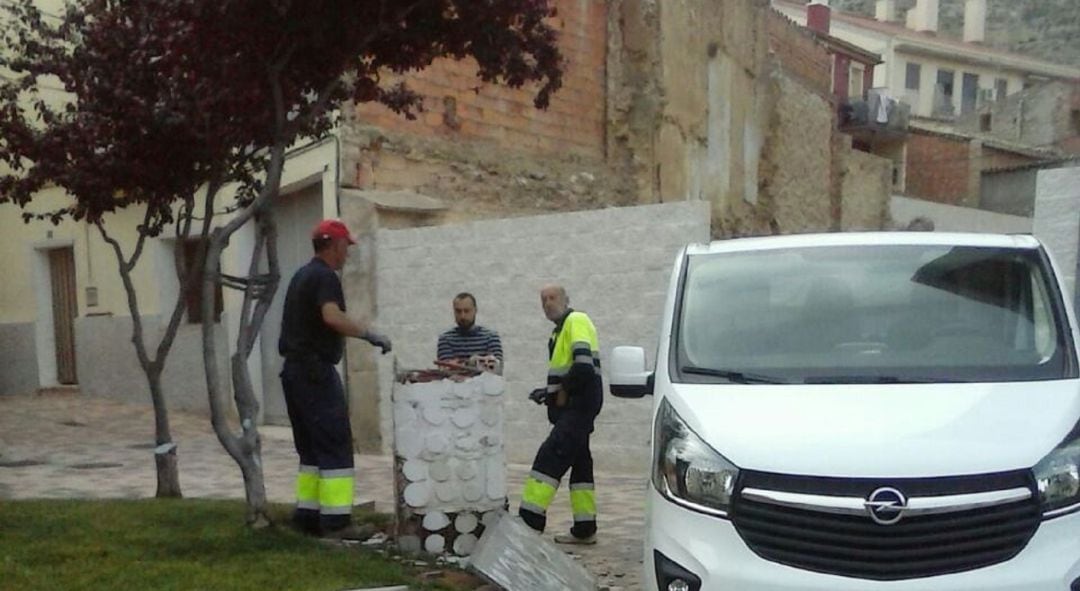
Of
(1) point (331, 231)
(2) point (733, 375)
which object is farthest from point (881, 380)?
(1) point (331, 231)

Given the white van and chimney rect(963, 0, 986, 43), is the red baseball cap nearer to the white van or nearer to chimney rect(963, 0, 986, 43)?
the white van

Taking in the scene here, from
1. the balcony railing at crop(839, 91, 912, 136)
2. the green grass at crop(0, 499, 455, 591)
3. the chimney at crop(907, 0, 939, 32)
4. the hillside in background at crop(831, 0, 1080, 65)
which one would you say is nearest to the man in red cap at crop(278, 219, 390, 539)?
the green grass at crop(0, 499, 455, 591)

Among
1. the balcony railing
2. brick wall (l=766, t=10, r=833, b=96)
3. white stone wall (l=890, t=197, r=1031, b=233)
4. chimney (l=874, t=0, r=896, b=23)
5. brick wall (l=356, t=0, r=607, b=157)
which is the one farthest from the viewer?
chimney (l=874, t=0, r=896, b=23)

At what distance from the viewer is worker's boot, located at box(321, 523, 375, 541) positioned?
6.58 m

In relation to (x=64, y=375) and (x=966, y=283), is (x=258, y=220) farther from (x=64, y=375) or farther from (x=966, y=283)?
(x=64, y=375)

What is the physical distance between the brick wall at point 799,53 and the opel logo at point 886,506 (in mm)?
21295

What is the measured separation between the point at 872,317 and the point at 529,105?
36.1 ft

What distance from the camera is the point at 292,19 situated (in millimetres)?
6469

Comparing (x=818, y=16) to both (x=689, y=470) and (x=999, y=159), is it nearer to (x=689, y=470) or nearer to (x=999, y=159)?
(x=999, y=159)

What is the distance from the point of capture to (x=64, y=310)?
60.7ft

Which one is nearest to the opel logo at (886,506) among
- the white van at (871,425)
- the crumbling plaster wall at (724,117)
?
the white van at (871,425)

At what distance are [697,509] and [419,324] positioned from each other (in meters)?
7.85

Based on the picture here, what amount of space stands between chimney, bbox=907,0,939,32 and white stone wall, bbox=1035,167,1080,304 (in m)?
40.8

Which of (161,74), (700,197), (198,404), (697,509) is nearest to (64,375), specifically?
(198,404)
